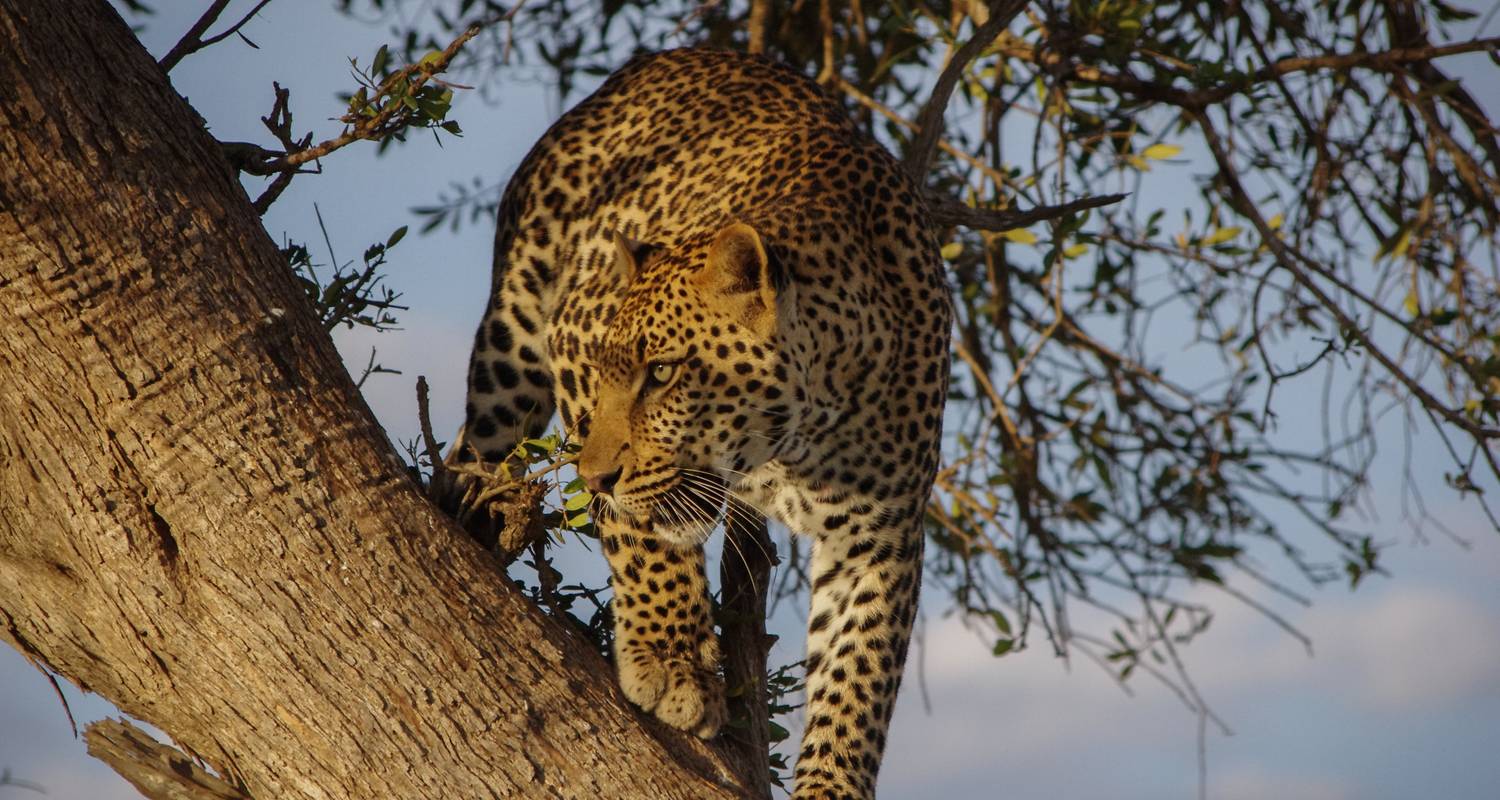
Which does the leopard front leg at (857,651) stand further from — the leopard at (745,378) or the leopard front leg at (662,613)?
the leopard front leg at (662,613)

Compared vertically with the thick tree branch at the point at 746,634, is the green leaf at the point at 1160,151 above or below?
above

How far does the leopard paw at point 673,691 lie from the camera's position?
4363 millimetres

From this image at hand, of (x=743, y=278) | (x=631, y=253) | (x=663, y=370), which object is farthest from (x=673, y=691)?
(x=631, y=253)

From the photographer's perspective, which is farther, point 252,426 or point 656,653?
point 656,653

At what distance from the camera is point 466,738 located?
3.63 meters

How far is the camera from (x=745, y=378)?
14.4 ft

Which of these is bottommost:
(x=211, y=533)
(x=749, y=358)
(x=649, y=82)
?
(x=211, y=533)

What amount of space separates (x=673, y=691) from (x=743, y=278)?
3.88 feet

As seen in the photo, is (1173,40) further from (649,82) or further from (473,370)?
(473,370)

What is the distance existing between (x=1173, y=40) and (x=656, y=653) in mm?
3708

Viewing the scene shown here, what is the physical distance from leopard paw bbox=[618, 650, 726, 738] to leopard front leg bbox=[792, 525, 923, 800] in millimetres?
501

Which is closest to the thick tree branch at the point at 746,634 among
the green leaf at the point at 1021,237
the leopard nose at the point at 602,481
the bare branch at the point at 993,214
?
the leopard nose at the point at 602,481

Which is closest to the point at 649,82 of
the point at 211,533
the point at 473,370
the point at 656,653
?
the point at 473,370

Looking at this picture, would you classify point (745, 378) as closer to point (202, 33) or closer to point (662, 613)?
point (662, 613)
